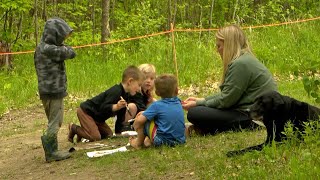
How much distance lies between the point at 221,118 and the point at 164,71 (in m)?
7.81

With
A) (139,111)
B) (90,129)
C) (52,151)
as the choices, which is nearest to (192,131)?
(139,111)

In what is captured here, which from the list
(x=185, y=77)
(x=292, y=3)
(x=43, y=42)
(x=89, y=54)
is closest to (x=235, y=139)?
(x=43, y=42)

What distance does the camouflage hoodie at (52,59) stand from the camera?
6816mm

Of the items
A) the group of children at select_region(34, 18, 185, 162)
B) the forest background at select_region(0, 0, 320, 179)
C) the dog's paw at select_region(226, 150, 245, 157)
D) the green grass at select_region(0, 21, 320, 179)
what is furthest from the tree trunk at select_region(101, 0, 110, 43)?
the dog's paw at select_region(226, 150, 245, 157)

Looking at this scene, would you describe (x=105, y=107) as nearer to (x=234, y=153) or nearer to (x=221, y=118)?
(x=221, y=118)

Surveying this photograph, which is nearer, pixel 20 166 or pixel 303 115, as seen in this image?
pixel 303 115

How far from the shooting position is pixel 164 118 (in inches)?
262

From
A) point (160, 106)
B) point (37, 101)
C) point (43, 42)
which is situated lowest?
point (37, 101)

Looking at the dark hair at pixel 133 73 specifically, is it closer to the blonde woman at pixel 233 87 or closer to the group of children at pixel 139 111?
the group of children at pixel 139 111

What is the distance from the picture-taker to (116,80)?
14531 millimetres

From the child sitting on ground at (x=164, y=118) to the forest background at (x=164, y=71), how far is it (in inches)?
8.3

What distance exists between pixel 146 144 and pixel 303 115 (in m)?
1.96

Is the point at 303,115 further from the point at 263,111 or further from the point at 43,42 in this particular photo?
the point at 43,42

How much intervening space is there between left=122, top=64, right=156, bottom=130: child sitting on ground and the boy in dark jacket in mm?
1143
